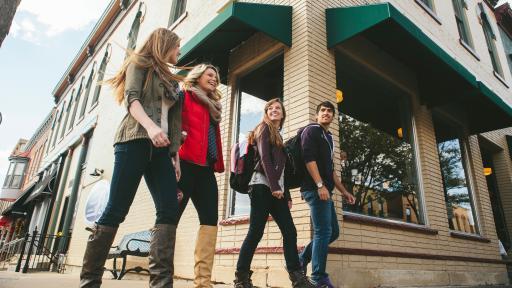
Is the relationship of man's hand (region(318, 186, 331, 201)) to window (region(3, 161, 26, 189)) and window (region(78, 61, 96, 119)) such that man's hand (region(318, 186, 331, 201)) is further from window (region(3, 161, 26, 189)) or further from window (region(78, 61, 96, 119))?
window (region(3, 161, 26, 189))

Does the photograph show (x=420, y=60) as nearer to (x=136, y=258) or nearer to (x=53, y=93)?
(x=136, y=258)

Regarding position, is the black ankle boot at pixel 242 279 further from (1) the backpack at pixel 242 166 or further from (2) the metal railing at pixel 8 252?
(2) the metal railing at pixel 8 252

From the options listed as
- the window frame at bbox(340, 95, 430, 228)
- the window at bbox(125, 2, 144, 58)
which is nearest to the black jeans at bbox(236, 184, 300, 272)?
the window frame at bbox(340, 95, 430, 228)

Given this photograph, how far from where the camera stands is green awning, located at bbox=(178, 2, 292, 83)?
4445 mm

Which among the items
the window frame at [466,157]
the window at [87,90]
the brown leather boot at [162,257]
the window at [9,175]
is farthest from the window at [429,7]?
the window at [9,175]

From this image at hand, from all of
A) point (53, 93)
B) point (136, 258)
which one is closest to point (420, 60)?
point (136, 258)

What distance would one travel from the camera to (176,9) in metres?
9.41

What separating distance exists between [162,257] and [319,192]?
171 centimetres

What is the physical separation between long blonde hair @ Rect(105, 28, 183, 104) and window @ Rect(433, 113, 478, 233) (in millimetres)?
6013

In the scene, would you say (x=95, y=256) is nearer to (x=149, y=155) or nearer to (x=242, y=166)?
(x=149, y=155)

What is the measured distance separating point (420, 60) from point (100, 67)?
43.0 feet

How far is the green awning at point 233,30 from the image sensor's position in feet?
14.6

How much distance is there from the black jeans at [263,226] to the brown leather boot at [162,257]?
3.50 feet

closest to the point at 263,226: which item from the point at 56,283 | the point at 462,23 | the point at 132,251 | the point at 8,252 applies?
the point at 56,283
